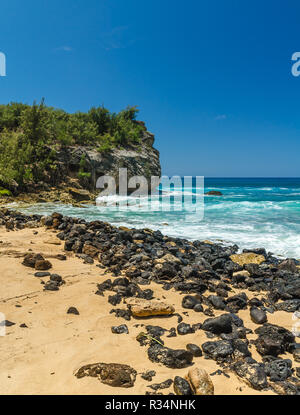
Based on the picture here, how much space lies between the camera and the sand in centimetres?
248

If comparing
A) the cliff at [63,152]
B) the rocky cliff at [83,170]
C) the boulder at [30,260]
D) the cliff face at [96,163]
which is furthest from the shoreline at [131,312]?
the cliff face at [96,163]

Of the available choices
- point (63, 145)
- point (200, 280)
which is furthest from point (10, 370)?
point (63, 145)

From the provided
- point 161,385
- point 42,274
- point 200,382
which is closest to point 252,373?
point 200,382

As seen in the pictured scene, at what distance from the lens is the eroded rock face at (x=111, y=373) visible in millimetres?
2498

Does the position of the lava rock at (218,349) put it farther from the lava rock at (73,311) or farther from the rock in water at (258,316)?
the lava rock at (73,311)

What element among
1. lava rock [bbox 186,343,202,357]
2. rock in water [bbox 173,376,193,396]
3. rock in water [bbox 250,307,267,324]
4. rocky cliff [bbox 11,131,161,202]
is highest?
rocky cliff [bbox 11,131,161,202]

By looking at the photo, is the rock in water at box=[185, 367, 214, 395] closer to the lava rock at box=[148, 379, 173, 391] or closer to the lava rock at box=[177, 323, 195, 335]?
the lava rock at box=[148, 379, 173, 391]

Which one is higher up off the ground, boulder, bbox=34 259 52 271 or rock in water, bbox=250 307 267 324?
boulder, bbox=34 259 52 271

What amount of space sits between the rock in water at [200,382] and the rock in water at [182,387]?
0.19 feet

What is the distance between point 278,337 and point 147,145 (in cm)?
3633

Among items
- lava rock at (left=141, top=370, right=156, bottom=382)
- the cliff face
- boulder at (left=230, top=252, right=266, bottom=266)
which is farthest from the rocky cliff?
lava rock at (left=141, top=370, right=156, bottom=382)

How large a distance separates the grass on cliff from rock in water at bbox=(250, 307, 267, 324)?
20.3m
